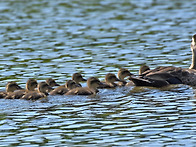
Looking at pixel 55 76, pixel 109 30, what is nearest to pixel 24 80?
pixel 55 76

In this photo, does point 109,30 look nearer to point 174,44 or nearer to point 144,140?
point 174,44

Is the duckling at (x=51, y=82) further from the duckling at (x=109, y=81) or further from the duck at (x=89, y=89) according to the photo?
the duckling at (x=109, y=81)

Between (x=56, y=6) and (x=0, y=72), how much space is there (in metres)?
12.4

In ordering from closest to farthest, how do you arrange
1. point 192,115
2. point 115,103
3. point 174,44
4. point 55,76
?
point 192,115 < point 115,103 < point 55,76 < point 174,44

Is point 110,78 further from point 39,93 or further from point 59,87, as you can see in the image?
point 39,93

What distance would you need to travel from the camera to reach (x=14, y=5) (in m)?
27.4

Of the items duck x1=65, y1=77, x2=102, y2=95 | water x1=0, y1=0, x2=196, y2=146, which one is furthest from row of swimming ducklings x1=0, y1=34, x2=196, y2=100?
water x1=0, y1=0, x2=196, y2=146

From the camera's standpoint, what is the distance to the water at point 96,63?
9523 mm

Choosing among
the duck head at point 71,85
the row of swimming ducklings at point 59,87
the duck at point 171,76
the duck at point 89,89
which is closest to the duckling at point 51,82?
the row of swimming ducklings at point 59,87

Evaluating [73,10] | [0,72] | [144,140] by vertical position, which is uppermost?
[73,10]

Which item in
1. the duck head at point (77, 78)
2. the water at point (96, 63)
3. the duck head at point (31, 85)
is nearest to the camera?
the water at point (96, 63)

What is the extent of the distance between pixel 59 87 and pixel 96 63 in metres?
3.28

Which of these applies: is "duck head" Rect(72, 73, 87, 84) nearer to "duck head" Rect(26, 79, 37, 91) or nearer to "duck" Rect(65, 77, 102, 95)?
"duck" Rect(65, 77, 102, 95)

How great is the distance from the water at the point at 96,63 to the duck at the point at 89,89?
0.52 feet
